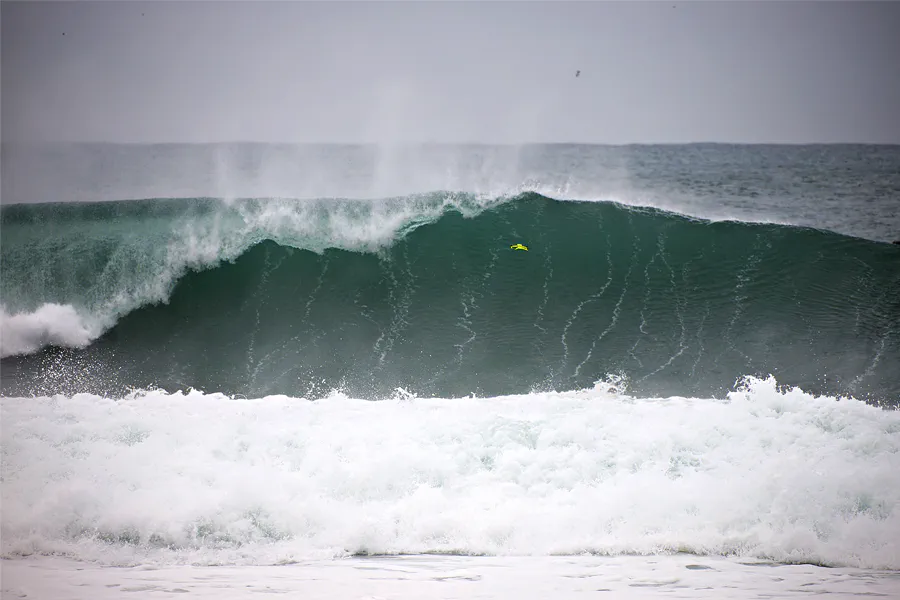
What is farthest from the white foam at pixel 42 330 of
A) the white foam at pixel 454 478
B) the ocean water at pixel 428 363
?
the white foam at pixel 454 478

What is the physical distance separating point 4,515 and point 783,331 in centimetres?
833

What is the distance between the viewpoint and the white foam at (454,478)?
14.7ft

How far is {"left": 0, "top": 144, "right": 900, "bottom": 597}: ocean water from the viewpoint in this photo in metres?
4.65

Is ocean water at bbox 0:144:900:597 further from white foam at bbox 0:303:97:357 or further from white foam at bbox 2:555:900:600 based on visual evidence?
white foam at bbox 2:555:900:600

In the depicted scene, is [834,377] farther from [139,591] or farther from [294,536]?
[139,591]

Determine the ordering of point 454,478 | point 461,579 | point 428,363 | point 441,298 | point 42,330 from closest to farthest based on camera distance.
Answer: point 461,579 < point 454,478 < point 428,363 < point 42,330 < point 441,298

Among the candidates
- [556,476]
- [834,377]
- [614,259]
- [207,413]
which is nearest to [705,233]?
[614,259]

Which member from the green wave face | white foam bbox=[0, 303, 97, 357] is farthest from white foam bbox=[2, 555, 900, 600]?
white foam bbox=[0, 303, 97, 357]

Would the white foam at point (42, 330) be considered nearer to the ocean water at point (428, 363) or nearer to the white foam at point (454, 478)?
the ocean water at point (428, 363)

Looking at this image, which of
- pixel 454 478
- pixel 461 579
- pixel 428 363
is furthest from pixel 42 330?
pixel 461 579

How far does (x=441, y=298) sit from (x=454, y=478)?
419cm

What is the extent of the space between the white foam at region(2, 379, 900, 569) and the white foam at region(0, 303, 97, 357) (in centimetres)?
270

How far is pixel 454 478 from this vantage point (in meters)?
5.13

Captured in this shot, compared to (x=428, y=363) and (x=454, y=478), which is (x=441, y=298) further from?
(x=454, y=478)
